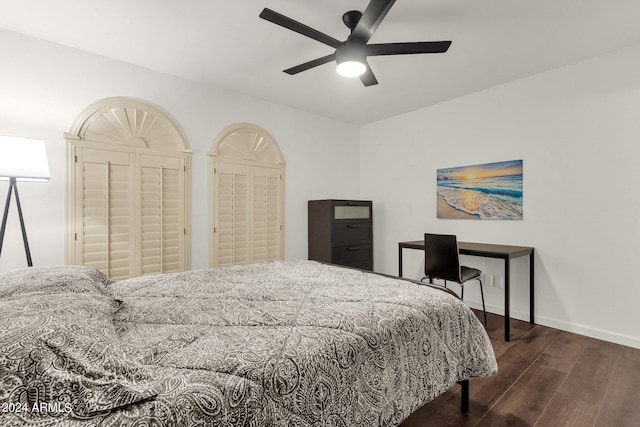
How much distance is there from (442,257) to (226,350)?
2.60m

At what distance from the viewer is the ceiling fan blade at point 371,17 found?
1.64 m

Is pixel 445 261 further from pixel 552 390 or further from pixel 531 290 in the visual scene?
pixel 552 390

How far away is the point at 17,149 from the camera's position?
2041 millimetres

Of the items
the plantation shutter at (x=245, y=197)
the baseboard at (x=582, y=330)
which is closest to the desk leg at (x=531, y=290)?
the baseboard at (x=582, y=330)

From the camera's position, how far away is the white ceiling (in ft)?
6.94

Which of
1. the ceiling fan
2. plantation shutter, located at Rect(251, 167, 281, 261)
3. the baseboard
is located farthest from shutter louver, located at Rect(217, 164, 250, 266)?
the baseboard

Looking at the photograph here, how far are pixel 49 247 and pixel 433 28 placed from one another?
3577mm

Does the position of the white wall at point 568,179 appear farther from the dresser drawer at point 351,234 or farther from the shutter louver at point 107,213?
the shutter louver at point 107,213

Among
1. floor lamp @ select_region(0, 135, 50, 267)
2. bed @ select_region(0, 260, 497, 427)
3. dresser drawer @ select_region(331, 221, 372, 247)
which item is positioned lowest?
bed @ select_region(0, 260, 497, 427)

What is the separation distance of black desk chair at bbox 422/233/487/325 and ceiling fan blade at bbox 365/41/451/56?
1.70m

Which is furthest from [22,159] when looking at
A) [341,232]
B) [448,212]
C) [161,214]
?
[448,212]

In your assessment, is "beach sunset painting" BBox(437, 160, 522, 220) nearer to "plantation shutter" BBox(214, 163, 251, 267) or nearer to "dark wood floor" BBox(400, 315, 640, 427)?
"dark wood floor" BBox(400, 315, 640, 427)

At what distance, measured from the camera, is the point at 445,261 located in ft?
9.98

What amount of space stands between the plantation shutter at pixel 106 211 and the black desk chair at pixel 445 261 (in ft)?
9.74
